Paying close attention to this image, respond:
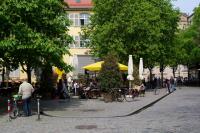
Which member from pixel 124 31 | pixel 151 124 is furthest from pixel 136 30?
pixel 151 124

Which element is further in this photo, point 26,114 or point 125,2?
point 125,2

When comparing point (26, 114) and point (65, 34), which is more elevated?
point (65, 34)

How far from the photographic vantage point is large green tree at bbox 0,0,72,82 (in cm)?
2520

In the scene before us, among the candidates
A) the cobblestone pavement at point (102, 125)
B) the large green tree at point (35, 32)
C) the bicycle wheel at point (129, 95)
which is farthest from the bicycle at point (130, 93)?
the cobblestone pavement at point (102, 125)

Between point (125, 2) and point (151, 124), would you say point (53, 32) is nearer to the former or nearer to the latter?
point (151, 124)

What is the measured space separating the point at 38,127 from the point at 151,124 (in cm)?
417

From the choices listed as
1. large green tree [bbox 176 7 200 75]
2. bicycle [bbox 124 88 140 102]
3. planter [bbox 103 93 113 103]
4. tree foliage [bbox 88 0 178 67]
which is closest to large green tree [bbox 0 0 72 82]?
planter [bbox 103 93 113 103]

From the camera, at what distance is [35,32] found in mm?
26109

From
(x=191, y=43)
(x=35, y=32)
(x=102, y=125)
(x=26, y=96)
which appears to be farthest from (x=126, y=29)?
(x=102, y=125)

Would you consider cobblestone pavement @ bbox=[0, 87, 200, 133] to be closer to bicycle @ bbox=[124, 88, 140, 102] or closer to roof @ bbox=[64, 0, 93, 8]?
bicycle @ bbox=[124, 88, 140, 102]

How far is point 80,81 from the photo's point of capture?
45.3m

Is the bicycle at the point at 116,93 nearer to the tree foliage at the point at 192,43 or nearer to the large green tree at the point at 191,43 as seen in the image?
the large green tree at the point at 191,43

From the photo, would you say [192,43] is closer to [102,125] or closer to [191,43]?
[191,43]

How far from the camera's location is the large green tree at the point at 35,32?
82.7 ft
